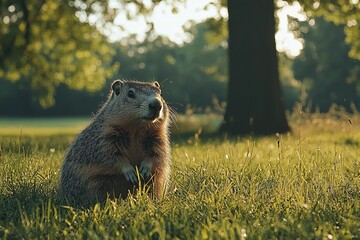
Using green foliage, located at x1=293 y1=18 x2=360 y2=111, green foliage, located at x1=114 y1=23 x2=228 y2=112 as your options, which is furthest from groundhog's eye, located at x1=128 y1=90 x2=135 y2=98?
green foliage, located at x1=114 y1=23 x2=228 y2=112

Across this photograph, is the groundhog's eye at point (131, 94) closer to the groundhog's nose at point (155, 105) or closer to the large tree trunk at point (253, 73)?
the groundhog's nose at point (155, 105)

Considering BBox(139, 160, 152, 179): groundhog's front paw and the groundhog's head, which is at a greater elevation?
the groundhog's head

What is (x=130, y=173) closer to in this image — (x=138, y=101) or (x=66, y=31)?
(x=138, y=101)

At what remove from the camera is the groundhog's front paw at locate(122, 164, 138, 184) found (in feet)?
16.7

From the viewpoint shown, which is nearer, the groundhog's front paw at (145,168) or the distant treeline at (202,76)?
the groundhog's front paw at (145,168)

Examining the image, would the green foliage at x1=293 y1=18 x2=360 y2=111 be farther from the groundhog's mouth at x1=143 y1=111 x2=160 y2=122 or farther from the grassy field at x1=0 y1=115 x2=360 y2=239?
the groundhog's mouth at x1=143 y1=111 x2=160 y2=122

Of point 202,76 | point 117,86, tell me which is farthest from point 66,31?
point 202,76

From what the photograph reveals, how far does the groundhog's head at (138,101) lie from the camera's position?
5.23 meters

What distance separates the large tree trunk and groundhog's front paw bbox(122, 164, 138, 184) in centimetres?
833

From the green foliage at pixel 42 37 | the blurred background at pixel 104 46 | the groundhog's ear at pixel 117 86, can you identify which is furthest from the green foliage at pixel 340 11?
the groundhog's ear at pixel 117 86

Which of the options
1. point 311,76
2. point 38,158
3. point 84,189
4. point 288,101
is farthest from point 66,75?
point 288,101

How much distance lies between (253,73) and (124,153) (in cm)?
→ 882

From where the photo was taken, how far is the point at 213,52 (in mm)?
75625

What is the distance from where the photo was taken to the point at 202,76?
231 ft
